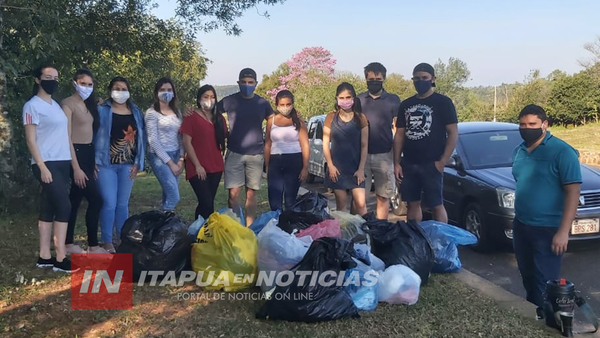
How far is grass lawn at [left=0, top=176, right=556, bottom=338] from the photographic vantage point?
333 cm

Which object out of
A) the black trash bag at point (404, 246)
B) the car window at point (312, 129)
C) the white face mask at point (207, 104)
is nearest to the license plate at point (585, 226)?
the black trash bag at point (404, 246)

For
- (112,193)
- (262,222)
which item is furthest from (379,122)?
(112,193)

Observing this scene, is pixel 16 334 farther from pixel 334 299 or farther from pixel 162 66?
pixel 162 66

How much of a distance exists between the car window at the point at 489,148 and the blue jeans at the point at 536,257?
286 centimetres

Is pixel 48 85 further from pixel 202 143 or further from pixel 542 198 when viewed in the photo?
pixel 542 198

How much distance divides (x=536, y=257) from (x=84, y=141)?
13.1ft

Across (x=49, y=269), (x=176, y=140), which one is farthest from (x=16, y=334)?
(x=176, y=140)

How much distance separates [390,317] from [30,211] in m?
5.67

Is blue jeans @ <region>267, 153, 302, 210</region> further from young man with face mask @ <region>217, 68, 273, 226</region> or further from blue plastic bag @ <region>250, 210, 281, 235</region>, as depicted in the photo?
blue plastic bag @ <region>250, 210, 281, 235</region>

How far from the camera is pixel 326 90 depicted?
1216 inches

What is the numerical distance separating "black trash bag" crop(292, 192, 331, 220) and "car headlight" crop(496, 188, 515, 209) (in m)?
2.23

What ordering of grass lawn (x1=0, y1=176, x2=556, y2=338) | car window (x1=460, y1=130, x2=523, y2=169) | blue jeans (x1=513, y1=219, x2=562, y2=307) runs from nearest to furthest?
grass lawn (x1=0, y1=176, x2=556, y2=338), blue jeans (x1=513, y1=219, x2=562, y2=307), car window (x1=460, y1=130, x2=523, y2=169)

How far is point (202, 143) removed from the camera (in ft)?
16.7

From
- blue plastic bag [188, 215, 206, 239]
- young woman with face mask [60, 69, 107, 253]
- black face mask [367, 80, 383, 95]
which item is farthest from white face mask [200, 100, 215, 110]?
black face mask [367, 80, 383, 95]
